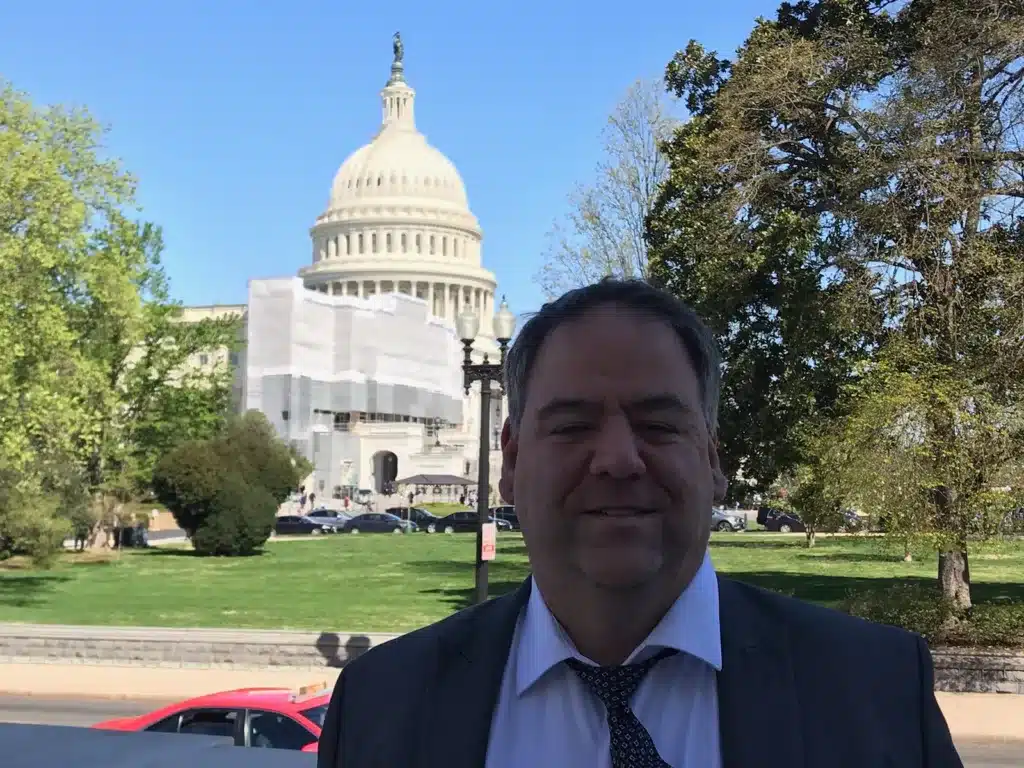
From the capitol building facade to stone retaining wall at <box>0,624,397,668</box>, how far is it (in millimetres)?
29365

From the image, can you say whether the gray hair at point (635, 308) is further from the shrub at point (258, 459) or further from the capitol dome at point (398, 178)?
the capitol dome at point (398, 178)

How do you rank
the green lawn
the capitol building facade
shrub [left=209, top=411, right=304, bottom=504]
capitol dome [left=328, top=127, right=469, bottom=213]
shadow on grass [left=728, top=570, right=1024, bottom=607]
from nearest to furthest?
the green lawn
shadow on grass [left=728, top=570, right=1024, bottom=607]
shrub [left=209, top=411, right=304, bottom=504]
the capitol building facade
capitol dome [left=328, top=127, right=469, bottom=213]

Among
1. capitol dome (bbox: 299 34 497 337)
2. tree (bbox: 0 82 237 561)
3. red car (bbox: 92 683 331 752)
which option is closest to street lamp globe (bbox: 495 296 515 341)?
red car (bbox: 92 683 331 752)

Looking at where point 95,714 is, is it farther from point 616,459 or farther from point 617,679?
point 616,459

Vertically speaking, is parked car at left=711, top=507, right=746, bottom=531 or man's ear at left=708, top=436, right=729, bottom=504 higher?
parked car at left=711, top=507, right=746, bottom=531

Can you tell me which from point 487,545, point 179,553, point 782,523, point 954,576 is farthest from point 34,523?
point 782,523

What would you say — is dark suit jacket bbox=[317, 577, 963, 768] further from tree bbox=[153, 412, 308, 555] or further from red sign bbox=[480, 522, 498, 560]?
tree bbox=[153, 412, 308, 555]

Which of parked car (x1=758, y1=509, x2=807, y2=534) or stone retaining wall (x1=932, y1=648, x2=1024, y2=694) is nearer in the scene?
stone retaining wall (x1=932, y1=648, x2=1024, y2=694)

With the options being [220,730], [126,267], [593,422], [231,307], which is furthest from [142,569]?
[231,307]

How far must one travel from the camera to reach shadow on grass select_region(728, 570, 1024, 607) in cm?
2370

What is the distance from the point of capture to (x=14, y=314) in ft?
80.8

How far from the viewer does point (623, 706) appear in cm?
186

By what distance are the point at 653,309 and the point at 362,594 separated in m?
25.4

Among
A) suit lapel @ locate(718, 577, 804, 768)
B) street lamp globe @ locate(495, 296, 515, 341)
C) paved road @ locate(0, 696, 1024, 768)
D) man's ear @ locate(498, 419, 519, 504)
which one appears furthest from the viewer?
street lamp globe @ locate(495, 296, 515, 341)
